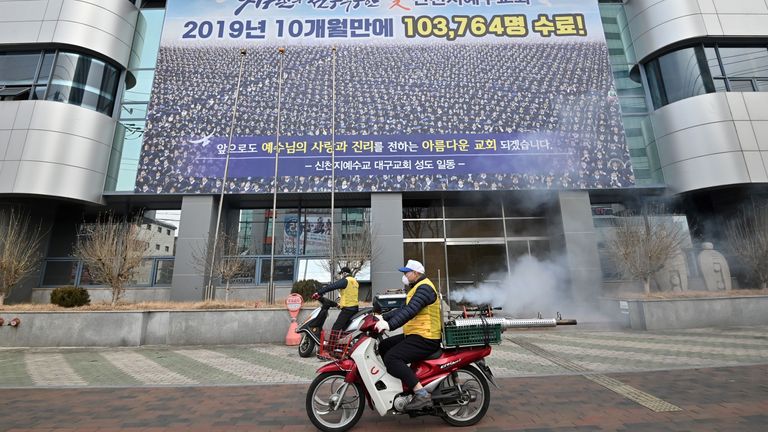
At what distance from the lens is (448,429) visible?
371cm

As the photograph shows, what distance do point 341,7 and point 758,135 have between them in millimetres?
18230

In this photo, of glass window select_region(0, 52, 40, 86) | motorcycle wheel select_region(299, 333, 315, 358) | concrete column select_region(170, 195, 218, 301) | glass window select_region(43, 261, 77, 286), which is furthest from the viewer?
glass window select_region(43, 261, 77, 286)

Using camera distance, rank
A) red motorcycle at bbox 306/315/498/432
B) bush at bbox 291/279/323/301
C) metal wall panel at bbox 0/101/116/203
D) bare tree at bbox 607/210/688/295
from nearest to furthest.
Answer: red motorcycle at bbox 306/315/498/432, bush at bbox 291/279/323/301, bare tree at bbox 607/210/688/295, metal wall panel at bbox 0/101/116/203

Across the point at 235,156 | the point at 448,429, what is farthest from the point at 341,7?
the point at 448,429

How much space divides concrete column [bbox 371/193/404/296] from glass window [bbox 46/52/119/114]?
12.4 m

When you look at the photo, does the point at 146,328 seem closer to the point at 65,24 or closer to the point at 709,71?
the point at 65,24

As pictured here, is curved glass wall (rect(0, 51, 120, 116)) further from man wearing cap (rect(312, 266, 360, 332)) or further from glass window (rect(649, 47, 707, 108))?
glass window (rect(649, 47, 707, 108))

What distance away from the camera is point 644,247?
11586 millimetres

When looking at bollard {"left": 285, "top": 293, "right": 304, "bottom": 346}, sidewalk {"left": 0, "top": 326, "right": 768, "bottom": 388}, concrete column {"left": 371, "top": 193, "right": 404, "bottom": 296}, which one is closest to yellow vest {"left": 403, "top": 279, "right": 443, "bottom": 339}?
sidewalk {"left": 0, "top": 326, "right": 768, "bottom": 388}

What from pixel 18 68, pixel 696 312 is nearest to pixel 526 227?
pixel 696 312

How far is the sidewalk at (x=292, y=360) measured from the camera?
19.5 feet

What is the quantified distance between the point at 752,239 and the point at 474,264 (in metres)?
9.51

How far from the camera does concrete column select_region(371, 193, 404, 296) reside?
1368 cm

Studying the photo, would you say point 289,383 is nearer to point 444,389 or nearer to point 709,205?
point 444,389
